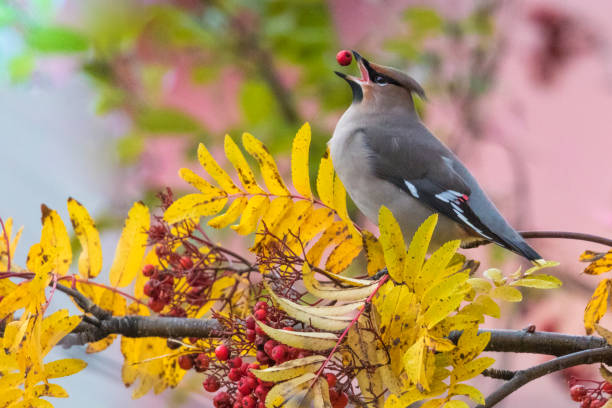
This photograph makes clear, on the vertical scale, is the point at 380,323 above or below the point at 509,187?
below

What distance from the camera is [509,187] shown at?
1605 mm

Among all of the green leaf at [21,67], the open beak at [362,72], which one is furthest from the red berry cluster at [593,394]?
the green leaf at [21,67]

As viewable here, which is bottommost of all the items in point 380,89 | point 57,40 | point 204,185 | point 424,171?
point 204,185

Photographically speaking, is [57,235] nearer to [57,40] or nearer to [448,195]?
[448,195]

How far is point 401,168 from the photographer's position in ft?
3.15

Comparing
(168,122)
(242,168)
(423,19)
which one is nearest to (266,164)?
(242,168)

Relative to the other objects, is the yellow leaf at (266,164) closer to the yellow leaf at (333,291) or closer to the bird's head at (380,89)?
the yellow leaf at (333,291)

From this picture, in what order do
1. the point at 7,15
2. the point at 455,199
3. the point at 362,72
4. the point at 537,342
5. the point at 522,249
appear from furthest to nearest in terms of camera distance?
1. the point at 7,15
2. the point at 362,72
3. the point at 455,199
4. the point at 522,249
5. the point at 537,342

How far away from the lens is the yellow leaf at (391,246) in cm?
49

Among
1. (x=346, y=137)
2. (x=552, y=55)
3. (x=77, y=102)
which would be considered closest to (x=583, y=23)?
(x=552, y=55)

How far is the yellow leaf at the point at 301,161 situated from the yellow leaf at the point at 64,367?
21 centimetres

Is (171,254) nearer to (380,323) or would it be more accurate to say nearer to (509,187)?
(380,323)

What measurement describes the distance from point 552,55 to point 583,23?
0.10 meters

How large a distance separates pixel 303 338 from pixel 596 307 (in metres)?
0.23
